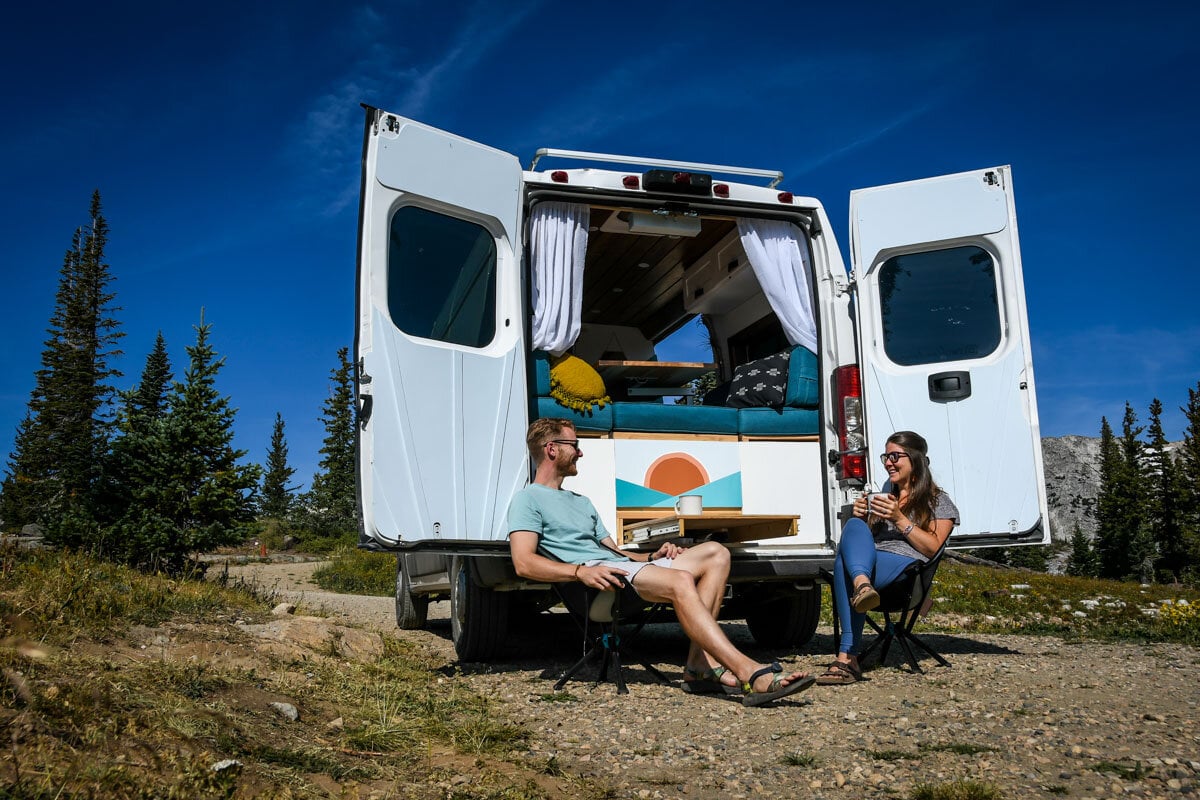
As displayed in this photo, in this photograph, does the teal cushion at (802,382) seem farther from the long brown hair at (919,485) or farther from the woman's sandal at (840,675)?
the woman's sandal at (840,675)

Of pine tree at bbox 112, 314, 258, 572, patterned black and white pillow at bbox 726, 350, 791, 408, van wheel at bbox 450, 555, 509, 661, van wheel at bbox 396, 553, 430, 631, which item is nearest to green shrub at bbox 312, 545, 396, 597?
pine tree at bbox 112, 314, 258, 572

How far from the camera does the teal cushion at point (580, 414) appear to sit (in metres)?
5.11

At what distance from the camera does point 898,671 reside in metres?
4.69

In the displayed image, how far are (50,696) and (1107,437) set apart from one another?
228 feet

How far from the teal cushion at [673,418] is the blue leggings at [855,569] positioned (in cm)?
117

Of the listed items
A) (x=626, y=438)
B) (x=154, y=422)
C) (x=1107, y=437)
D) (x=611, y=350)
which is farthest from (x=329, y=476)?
(x=1107, y=437)

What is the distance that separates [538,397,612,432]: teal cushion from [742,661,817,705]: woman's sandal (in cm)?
188

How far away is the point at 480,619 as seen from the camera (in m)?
5.07

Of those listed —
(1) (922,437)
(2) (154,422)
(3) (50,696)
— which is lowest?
(3) (50,696)

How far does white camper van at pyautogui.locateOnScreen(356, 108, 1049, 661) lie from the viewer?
4.50 meters

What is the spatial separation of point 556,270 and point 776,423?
1.57m

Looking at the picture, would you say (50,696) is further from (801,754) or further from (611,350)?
(611,350)

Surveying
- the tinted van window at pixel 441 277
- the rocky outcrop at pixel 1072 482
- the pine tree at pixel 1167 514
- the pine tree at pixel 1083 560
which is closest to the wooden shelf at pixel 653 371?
the tinted van window at pixel 441 277

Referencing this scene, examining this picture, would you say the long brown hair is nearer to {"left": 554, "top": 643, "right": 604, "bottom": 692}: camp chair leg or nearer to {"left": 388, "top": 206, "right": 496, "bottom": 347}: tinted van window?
{"left": 554, "top": 643, "right": 604, "bottom": 692}: camp chair leg
